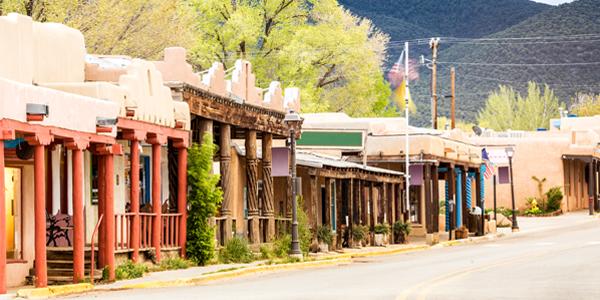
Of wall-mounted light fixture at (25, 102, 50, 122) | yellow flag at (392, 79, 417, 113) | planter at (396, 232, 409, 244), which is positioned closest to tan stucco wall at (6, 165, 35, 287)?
wall-mounted light fixture at (25, 102, 50, 122)

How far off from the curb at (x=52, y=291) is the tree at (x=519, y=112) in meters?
99.0

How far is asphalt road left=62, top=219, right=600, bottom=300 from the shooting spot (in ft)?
48.2

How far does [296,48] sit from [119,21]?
21.5 meters

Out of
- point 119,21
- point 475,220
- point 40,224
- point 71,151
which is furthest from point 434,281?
point 475,220

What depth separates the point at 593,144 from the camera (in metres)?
59.9

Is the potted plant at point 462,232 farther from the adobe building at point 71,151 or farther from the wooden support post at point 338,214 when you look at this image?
the adobe building at point 71,151

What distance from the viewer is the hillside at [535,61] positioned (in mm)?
126062

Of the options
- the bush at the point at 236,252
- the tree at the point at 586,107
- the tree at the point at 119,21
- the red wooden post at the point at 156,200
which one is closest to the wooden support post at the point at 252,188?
the bush at the point at 236,252

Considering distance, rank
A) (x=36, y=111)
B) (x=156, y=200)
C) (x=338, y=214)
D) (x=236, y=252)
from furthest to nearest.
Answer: (x=338, y=214)
(x=236, y=252)
(x=156, y=200)
(x=36, y=111)

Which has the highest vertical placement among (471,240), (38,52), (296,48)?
(296,48)

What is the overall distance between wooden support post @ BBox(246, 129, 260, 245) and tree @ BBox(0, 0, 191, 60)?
12.0m

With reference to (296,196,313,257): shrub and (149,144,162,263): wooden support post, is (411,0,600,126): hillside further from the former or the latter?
(149,144,162,263): wooden support post

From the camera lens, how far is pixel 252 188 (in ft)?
79.5

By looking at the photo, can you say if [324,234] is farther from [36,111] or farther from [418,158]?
[36,111]
